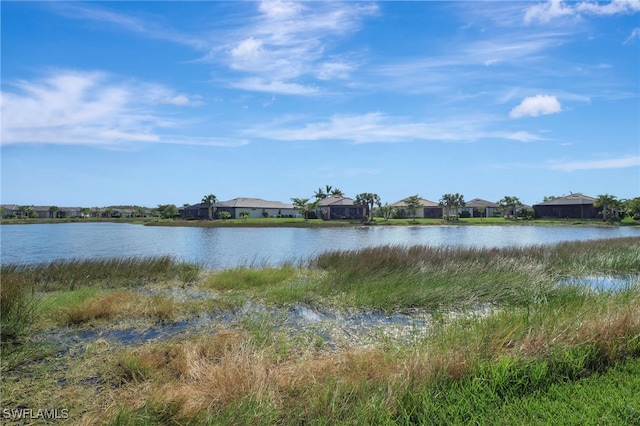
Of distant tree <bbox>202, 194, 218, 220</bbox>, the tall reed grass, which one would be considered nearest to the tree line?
distant tree <bbox>202, 194, 218, 220</bbox>

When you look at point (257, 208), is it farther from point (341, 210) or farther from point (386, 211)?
point (386, 211)

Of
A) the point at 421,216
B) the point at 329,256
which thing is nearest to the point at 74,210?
the point at 421,216

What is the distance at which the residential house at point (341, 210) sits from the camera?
69812 millimetres

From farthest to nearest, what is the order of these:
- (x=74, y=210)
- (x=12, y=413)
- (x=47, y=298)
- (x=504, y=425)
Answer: (x=74, y=210) < (x=47, y=298) < (x=12, y=413) < (x=504, y=425)

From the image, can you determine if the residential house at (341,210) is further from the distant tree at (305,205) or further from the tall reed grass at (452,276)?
the tall reed grass at (452,276)

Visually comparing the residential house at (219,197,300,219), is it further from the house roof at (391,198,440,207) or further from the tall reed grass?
the tall reed grass

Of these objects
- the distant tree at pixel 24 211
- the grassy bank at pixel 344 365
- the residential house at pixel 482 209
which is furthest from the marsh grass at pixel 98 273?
the distant tree at pixel 24 211

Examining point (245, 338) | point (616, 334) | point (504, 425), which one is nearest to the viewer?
point (504, 425)

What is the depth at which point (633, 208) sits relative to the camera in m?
60.6

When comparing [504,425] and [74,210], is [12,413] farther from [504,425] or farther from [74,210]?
[74,210]

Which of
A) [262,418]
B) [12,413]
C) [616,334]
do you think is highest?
[616,334]

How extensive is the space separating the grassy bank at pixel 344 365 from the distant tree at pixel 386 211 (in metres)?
61.6

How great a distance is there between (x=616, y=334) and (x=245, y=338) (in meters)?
5.49

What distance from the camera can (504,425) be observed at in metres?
3.82
